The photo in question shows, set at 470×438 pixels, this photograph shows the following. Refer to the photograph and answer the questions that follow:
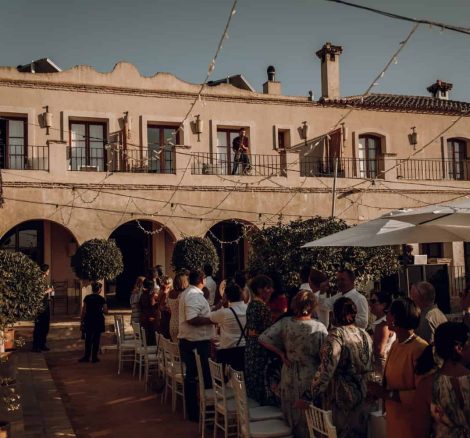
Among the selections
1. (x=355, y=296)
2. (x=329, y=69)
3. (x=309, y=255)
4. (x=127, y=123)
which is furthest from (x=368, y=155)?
(x=355, y=296)

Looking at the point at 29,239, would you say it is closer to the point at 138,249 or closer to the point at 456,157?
the point at 138,249

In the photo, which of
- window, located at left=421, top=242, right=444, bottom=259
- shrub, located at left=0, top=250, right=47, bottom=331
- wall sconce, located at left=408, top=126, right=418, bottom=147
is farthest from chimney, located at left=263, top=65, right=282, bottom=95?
shrub, located at left=0, top=250, right=47, bottom=331

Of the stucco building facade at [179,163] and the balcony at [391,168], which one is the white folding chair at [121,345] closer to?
the stucco building facade at [179,163]

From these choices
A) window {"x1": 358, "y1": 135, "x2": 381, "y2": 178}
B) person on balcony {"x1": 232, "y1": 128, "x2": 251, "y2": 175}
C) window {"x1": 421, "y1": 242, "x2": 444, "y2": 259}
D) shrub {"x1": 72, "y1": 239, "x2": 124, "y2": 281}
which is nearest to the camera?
shrub {"x1": 72, "y1": 239, "x2": 124, "y2": 281}

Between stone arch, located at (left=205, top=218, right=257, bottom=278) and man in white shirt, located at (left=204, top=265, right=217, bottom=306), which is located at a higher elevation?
stone arch, located at (left=205, top=218, right=257, bottom=278)

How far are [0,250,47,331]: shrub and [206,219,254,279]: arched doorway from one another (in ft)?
33.4

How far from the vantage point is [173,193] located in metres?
19.6

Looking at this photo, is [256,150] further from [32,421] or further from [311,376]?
[311,376]

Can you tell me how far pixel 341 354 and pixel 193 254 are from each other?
12909 millimetres

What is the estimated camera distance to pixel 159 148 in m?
20.6

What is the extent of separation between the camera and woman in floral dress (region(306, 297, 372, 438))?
4.96 meters

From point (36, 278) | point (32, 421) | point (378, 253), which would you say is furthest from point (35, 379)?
point (378, 253)

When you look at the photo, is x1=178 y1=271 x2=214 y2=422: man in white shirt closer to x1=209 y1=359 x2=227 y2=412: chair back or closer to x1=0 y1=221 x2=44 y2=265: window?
x1=209 y1=359 x2=227 y2=412: chair back

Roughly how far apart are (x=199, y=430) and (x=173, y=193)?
41.7ft
